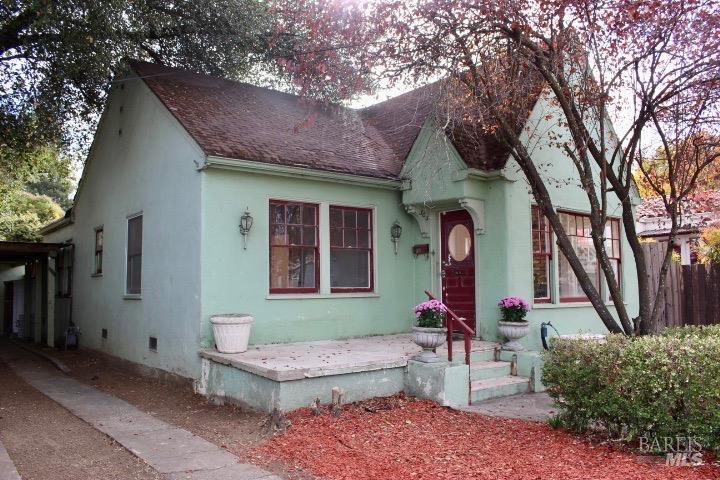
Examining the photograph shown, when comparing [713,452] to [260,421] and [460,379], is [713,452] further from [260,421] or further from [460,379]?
[260,421]

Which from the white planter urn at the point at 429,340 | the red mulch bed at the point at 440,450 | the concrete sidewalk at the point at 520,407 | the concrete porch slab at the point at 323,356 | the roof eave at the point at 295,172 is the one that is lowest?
the concrete sidewalk at the point at 520,407

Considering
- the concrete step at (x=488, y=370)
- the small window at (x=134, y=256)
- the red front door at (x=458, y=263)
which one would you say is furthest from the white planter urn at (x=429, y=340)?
the small window at (x=134, y=256)

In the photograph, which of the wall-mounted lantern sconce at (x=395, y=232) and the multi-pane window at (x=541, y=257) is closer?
the multi-pane window at (x=541, y=257)

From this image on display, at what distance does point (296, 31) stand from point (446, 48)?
558cm

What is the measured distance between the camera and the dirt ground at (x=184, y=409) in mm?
6332

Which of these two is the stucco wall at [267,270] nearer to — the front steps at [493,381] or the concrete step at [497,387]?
the front steps at [493,381]

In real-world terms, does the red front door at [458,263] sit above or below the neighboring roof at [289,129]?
below

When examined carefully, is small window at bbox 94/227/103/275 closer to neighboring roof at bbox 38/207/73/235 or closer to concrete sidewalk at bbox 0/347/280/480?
neighboring roof at bbox 38/207/73/235

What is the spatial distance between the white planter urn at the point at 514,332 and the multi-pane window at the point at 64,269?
40.1 ft

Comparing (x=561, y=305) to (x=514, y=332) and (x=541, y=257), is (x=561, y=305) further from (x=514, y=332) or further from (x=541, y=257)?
(x=514, y=332)

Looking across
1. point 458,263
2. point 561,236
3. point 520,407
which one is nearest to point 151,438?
point 520,407

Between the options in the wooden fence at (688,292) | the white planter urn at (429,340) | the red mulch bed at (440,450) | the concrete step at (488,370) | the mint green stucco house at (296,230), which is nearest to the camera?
the red mulch bed at (440,450)

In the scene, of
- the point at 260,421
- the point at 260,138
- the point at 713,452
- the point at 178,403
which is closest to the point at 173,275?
the point at 178,403

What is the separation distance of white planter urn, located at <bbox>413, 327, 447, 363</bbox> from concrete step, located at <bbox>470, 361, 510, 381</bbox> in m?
0.97
